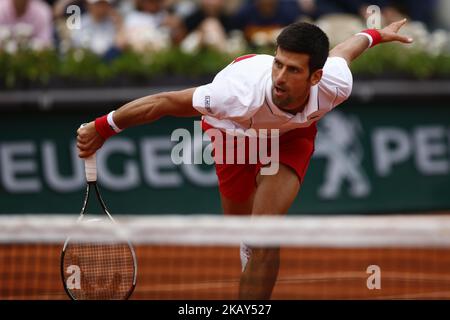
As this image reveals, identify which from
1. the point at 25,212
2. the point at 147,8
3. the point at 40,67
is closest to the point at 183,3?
the point at 147,8

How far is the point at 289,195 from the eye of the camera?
234 inches

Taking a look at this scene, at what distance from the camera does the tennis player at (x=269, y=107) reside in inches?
219

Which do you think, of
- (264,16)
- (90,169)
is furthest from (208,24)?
(90,169)

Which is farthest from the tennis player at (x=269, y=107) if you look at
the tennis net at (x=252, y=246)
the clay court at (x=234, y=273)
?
the clay court at (x=234, y=273)

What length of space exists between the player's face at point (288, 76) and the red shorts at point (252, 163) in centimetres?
50

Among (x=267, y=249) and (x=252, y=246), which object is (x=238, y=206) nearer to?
(x=252, y=246)

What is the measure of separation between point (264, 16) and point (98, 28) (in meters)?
2.00

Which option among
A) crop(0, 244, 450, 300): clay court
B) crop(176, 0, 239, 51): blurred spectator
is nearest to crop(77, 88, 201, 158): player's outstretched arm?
crop(0, 244, 450, 300): clay court

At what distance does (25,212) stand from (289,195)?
5157mm

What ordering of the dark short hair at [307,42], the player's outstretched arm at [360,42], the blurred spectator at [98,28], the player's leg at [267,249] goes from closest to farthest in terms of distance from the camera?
the dark short hair at [307,42], the player's leg at [267,249], the player's outstretched arm at [360,42], the blurred spectator at [98,28]

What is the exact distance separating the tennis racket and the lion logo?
5251 millimetres

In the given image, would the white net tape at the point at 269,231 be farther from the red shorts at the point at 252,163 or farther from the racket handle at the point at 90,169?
the red shorts at the point at 252,163

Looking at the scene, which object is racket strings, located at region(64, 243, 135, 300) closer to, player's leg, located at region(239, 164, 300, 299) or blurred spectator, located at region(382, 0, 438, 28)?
player's leg, located at region(239, 164, 300, 299)
